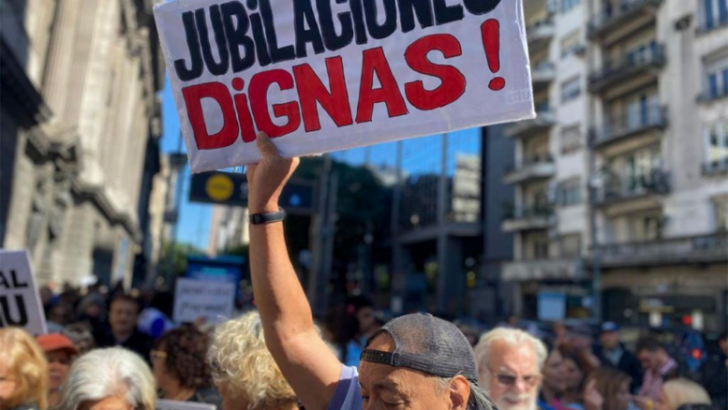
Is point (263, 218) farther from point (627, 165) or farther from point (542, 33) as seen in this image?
point (542, 33)

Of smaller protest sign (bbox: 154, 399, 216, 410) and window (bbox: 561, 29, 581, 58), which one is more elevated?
window (bbox: 561, 29, 581, 58)

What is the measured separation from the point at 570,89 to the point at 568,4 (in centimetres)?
457

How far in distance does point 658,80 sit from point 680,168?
418 cm

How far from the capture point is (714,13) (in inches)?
1003

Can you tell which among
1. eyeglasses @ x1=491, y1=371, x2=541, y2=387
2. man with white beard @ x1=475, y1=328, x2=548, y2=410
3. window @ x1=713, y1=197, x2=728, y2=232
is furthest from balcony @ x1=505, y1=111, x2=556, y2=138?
eyeglasses @ x1=491, y1=371, x2=541, y2=387

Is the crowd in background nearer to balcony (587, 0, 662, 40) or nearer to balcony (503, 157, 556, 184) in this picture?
balcony (587, 0, 662, 40)

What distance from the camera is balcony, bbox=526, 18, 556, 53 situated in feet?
113

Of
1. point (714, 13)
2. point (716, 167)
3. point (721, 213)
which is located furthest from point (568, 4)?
point (721, 213)

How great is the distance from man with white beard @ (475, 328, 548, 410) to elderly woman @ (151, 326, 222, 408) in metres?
1.51

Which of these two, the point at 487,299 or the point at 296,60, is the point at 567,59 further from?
the point at 296,60

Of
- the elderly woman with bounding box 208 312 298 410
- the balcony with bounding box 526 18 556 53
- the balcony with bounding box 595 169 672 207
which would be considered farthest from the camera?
the balcony with bounding box 526 18 556 53

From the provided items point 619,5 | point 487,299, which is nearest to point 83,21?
point 487,299

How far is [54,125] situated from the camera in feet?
64.2

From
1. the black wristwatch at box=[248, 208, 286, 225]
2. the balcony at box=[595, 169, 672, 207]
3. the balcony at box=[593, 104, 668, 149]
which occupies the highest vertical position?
the balcony at box=[593, 104, 668, 149]
